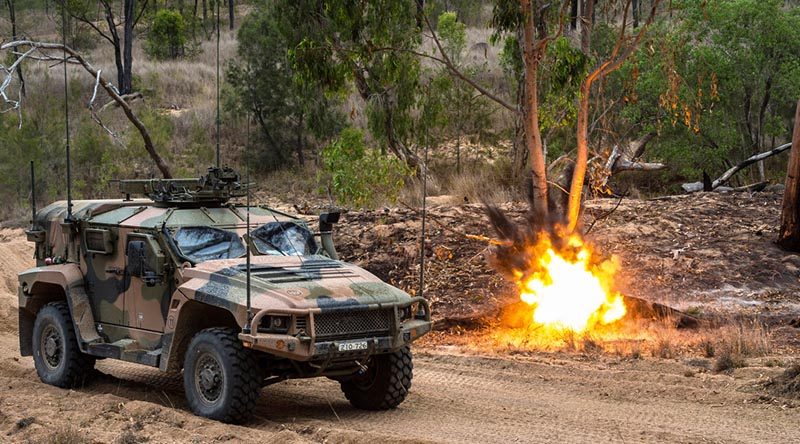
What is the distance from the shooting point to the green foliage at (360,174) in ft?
72.4

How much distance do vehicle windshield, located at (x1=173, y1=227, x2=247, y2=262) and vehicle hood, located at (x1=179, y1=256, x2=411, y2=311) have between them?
9.3 inches

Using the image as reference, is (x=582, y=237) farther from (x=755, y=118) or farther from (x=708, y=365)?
(x=755, y=118)

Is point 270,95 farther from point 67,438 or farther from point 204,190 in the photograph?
point 67,438

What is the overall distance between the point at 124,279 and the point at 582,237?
8.15m

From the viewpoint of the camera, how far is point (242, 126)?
36.6 metres

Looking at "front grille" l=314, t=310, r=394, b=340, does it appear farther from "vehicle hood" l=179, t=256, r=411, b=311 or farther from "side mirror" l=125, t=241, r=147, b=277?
"side mirror" l=125, t=241, r=147, b=277

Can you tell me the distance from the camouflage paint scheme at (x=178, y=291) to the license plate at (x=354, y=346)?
0.04 m

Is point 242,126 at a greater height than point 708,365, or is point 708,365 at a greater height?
point 242,126

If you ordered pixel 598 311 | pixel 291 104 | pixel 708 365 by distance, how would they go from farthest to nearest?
pixel 291 104 < pixel 598 311 < pixel 708 365

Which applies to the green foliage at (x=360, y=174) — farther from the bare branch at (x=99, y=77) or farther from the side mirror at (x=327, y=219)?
the side mirror at (x=327, y=219)

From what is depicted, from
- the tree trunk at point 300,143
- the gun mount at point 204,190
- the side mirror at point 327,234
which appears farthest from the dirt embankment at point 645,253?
the tree trunk at point 300,143

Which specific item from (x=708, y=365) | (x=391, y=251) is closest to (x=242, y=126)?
(x=391, y=251)

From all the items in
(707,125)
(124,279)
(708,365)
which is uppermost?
(707,125)

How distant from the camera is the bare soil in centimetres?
957
